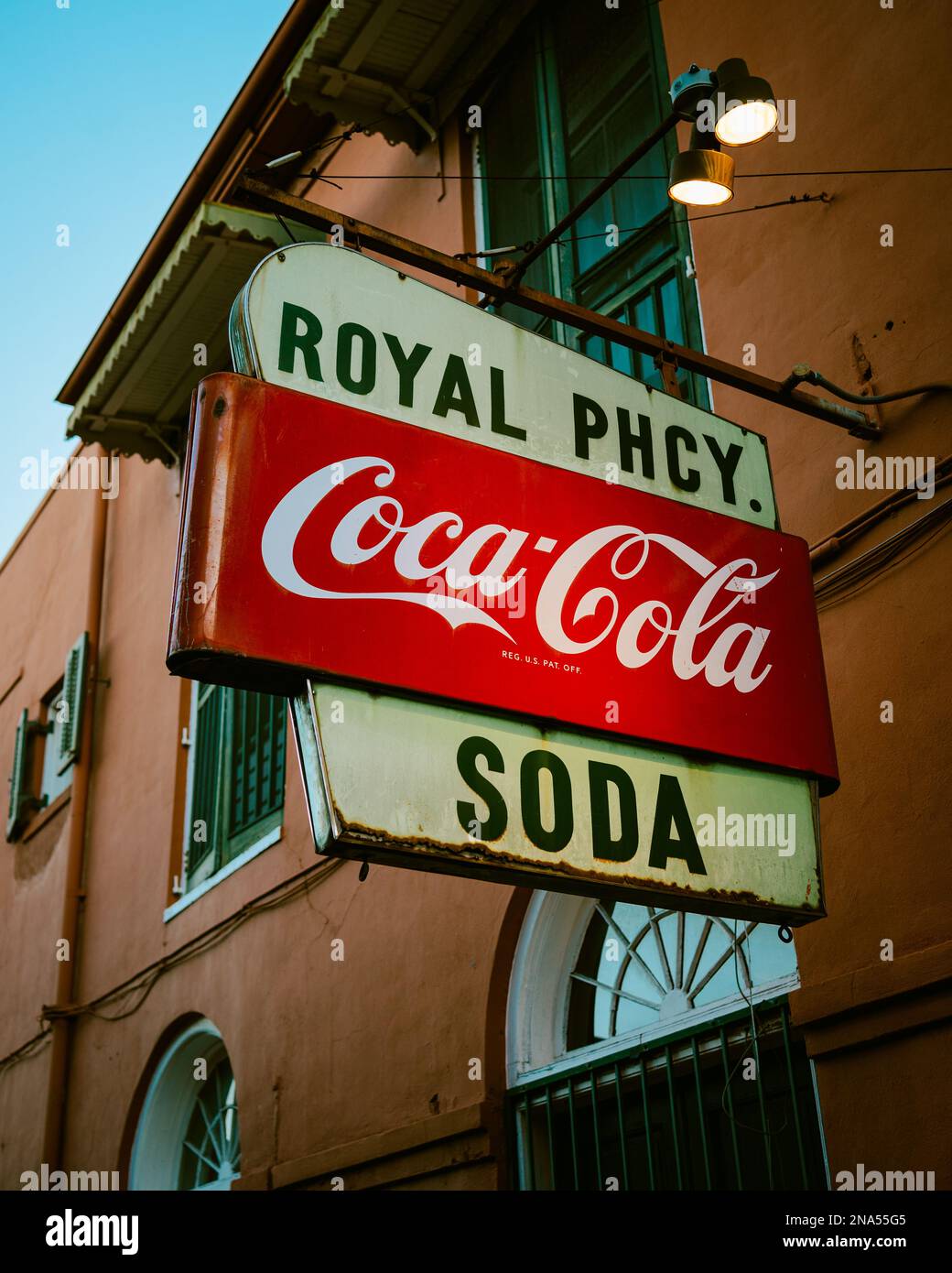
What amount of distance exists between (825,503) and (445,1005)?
293 cm

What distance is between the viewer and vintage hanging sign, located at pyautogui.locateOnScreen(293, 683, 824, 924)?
2.90 m

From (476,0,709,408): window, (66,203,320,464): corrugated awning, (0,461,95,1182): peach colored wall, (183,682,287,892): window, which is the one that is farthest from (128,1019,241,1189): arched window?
(476,0,709,408): window

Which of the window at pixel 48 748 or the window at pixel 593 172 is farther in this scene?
the window at pixel 48 748

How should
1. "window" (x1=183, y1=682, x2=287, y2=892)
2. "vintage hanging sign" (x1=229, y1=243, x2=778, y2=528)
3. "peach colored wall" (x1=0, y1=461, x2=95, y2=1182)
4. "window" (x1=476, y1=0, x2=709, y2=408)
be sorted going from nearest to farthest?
"vintage hanging sign" (x1=229, y1=243, x2=778, y2=528) → "window" (x1=476, y1=0, x2=709, y2=408) → "window" (x1=183, y1=682, x2=287, y2=892) → "peach colored wall" (x1=0, y1=461, x2=95, y2=1182)

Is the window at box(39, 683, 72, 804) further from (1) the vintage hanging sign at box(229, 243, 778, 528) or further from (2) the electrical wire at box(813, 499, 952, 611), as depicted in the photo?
(1) the vintage hanging sign at box(229, 243, 778, 528)

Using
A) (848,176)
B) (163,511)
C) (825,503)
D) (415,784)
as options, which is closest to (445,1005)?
(825,503)

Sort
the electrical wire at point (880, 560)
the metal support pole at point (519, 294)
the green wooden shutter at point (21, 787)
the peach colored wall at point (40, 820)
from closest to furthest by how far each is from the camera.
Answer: the metal support pole at point (519, 294), the electrical wire at point (880, 560), the peach colored wall at point (40, 820), the green wooden shutter at point (21, 787)

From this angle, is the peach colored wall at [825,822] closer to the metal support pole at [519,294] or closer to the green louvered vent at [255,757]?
the green louvered vent at [255,757]

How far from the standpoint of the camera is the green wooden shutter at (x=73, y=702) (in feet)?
36.8

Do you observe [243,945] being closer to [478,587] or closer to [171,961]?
[171,961]

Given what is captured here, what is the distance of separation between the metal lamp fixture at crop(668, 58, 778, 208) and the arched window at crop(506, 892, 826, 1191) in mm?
2670

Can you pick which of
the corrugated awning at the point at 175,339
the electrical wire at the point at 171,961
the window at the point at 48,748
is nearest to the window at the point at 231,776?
the electrical wire at the point at 171,961

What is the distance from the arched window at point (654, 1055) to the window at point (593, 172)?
92.6 inches
